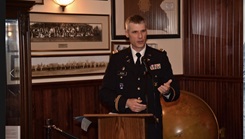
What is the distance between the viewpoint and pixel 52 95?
4.64 metres

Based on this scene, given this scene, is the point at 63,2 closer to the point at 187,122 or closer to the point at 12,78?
the point at 12,78

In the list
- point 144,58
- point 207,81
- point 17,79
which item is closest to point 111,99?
point 144,58

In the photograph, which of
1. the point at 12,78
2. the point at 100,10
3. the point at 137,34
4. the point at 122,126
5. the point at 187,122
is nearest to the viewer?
the point at 122,126

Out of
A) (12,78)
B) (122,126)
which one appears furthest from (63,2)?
(122,126)

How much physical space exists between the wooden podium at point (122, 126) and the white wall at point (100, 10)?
8.37 feet

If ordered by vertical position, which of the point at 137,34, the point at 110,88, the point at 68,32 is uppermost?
the point at 68,32

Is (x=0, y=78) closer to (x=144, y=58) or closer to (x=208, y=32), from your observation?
(x=144, y=58)

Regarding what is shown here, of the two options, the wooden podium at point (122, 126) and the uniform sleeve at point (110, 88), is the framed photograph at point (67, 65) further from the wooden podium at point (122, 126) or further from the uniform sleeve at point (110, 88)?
the wooden podium at point (122, 126)

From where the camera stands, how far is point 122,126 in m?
2.26

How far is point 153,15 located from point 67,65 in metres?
1.47

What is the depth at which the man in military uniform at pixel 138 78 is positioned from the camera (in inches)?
106

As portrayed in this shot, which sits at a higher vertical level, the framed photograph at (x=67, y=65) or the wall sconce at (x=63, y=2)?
the wall sconce at (x=63, y=2)

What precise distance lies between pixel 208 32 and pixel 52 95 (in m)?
2.25

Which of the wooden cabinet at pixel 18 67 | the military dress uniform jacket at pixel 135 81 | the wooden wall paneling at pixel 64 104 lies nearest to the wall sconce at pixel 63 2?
the wooden wall paneling at pixel 64 104
